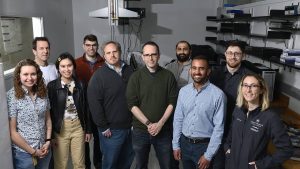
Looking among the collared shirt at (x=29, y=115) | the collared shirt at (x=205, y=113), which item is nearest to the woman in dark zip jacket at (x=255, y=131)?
the collared shirt at (x=205, y=113)

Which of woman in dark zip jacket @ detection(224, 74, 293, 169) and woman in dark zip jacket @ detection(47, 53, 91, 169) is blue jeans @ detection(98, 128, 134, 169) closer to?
woman in dark zip jacket @ detection(47, 53, 91, 169)

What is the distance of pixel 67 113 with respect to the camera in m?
2.20

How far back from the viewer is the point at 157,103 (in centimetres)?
218

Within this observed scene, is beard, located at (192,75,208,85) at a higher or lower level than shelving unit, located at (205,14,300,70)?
lower

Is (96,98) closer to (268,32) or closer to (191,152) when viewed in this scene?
(191,152)

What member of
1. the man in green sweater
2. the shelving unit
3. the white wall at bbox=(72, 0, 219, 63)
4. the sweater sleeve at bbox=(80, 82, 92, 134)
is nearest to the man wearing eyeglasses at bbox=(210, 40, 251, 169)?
the man in green sweater

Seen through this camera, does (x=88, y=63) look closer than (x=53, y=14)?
Yes

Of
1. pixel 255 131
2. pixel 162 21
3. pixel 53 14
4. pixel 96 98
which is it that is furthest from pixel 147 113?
pixel 162 21

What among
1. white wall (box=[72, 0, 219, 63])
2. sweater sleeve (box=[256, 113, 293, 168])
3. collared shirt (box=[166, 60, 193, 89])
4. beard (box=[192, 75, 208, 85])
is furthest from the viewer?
white wall (box=[72, 0, 219, 63])

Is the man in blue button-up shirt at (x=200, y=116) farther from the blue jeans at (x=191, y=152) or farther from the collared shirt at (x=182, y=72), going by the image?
the collared shirt at (x=182, y=72)

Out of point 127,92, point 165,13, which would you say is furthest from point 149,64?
point 165,13

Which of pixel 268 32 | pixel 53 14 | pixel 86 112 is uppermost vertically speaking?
pixel 53 14

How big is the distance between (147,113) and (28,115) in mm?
886

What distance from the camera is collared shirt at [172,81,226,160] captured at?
74.3 inches
